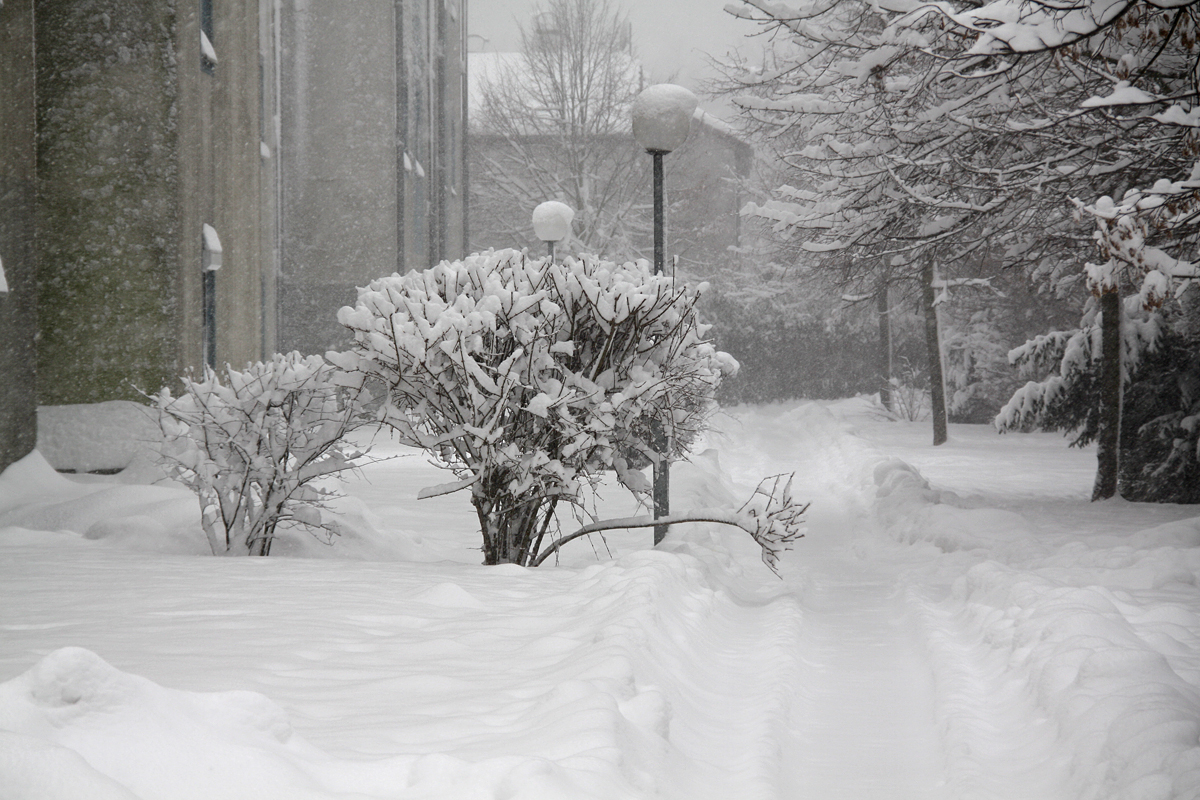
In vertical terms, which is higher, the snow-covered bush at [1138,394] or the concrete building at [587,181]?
the concrete building at [587,181]

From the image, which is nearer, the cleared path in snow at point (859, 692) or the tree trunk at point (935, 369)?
the cleared path in snow at point (859, 692)

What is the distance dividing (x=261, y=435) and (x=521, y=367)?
6.01ft

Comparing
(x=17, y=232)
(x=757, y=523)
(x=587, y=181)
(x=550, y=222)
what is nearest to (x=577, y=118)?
(x=587, y=181)

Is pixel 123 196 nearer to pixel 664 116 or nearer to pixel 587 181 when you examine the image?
pixel 664 116

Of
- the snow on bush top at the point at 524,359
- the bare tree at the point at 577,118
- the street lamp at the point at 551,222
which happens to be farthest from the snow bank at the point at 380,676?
the bare tree at the point at 577,118

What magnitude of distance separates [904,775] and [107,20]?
10.7 m

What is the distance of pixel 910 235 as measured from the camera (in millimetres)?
9883

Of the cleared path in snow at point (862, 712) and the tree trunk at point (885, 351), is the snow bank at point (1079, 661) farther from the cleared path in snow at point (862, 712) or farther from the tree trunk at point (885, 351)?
the tree trunk at point (885, 351)

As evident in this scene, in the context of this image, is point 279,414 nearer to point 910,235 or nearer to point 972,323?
point 910,235

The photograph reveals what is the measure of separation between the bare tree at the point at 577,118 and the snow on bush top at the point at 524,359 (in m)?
20.6

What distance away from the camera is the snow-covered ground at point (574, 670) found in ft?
7.68

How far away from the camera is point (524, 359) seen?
5.73 metres

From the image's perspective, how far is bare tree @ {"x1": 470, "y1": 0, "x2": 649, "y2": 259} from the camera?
27359 mm

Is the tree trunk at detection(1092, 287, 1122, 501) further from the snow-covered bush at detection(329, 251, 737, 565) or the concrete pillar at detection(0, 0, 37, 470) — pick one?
the concrete pillar at detection(0, 0, 37, 470)
